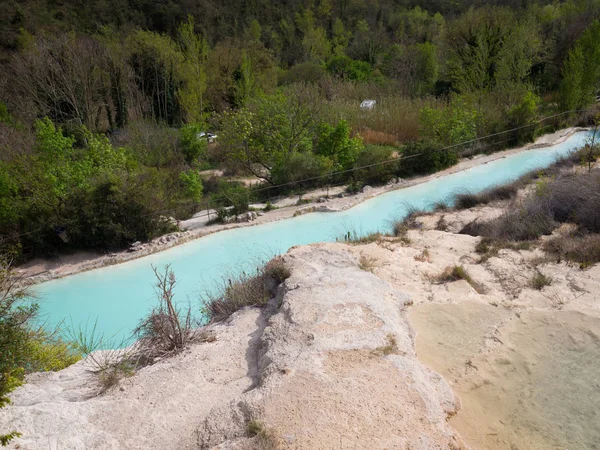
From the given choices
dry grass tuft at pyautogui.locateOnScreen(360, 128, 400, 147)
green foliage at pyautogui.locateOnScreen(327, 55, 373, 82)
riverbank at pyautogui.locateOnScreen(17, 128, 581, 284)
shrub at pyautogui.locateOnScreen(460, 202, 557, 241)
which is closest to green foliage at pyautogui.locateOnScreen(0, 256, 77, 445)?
riverbank at pyautogui.locateOnScreen(17, 128, 581, 284)

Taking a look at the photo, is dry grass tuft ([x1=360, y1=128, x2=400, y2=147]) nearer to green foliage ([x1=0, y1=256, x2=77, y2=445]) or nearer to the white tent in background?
the white tent in background

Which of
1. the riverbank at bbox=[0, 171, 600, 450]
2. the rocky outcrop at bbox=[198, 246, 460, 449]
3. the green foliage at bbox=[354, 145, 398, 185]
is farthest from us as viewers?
the green foliage at bbox=[354, 145, 398, 185]

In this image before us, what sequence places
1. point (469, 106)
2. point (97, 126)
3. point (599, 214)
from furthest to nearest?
point (97, 126) < point (469, 106) < point (599, 214)

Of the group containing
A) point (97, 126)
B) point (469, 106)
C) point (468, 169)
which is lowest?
point (468, 169)

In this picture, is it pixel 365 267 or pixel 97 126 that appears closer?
pixel 365 267

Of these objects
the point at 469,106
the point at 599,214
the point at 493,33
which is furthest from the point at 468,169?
the point at 493,33

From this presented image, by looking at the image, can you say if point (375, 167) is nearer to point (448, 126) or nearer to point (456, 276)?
point (448, 126)

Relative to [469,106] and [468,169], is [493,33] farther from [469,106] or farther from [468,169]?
[468,169]

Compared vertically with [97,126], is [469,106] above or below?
below
